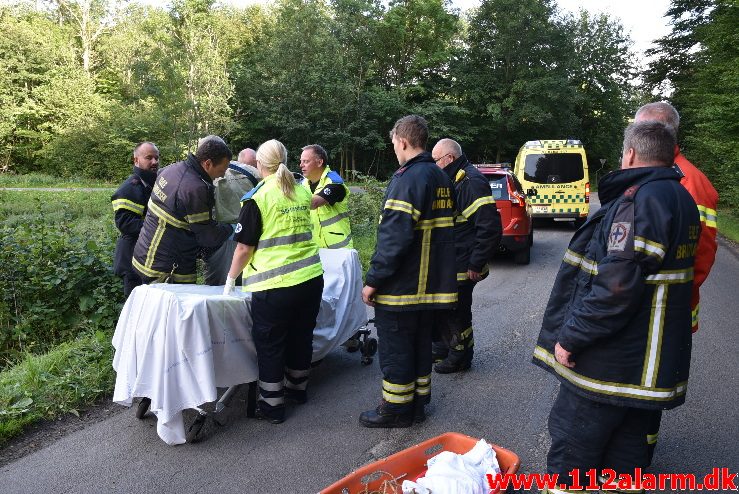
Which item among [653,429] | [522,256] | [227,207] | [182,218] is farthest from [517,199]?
[653,429]

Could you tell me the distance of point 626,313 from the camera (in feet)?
8.32

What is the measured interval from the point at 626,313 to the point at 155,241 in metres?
3.52

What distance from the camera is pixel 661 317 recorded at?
8.52ft

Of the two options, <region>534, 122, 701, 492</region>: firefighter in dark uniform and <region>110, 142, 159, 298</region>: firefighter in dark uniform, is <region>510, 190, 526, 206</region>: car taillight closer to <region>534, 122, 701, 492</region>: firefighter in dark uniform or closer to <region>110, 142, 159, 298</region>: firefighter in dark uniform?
<region>110, 142, 159, 298</region>: firefighter in dark uniform

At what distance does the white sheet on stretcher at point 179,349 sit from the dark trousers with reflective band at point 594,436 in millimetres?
2184

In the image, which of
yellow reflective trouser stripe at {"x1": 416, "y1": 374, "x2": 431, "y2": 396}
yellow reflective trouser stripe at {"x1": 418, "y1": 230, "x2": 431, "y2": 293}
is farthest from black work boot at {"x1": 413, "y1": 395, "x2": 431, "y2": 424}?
yellow reflective trouser stripe at {"x1": 418, "y1": 230, "x2": 431, "y2": 293}

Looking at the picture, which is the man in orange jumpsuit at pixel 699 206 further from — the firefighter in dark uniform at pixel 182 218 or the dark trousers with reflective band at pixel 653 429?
the firefighter in dark uniform at pixel 182 218

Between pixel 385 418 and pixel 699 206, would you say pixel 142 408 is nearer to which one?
pixel 385 418

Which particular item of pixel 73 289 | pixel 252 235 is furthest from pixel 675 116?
pixel 73 289

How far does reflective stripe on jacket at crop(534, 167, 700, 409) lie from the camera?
249 centimetres

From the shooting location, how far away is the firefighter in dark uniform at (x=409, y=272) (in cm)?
→ 385

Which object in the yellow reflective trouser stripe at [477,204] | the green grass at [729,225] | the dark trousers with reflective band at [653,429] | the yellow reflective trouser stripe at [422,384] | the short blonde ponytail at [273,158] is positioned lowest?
the green grass at [729,225]

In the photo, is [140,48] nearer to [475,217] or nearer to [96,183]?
[96,183]

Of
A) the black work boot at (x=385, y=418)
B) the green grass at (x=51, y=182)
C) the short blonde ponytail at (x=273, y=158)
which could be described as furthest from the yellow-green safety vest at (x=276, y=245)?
the green grass at (x=51, y=182)
